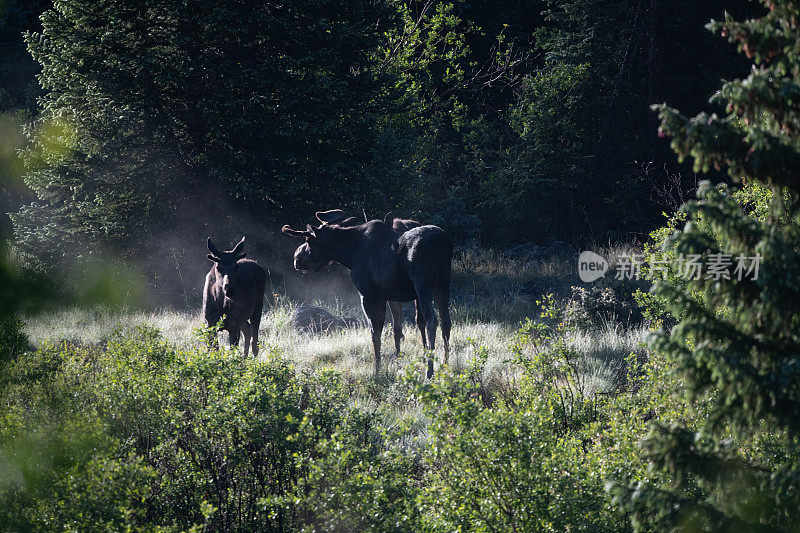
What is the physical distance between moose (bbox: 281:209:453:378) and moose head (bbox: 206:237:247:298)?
1148 millimetres

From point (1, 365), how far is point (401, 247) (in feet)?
28.1

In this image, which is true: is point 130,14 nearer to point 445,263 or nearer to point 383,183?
point 383,183

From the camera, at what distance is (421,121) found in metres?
24.2

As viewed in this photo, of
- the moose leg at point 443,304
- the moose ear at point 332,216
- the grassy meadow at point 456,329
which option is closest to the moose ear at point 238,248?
the grassy meadow at point 456,329

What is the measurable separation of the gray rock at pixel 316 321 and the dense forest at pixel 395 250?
12 centimetres

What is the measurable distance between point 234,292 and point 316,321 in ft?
13.2

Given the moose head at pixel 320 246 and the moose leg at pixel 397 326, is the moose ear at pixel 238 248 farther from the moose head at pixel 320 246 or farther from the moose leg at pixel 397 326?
the moose leg at pixel 397 326

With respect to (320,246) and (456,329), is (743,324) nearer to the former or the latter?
(320,246)

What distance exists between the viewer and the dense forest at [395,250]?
3.38m

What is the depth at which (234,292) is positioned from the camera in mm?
10281

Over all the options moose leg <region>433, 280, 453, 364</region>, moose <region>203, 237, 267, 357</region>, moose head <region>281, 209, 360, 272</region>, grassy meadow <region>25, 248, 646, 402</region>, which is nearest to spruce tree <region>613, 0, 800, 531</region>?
grassy meadow <region>25, 248, 646, 402</region>

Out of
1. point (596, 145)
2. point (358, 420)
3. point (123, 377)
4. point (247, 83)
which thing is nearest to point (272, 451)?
point (358, 420)

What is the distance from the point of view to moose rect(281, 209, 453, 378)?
413 inches

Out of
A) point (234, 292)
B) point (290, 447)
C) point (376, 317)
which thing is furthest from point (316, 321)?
point (290, 447)
